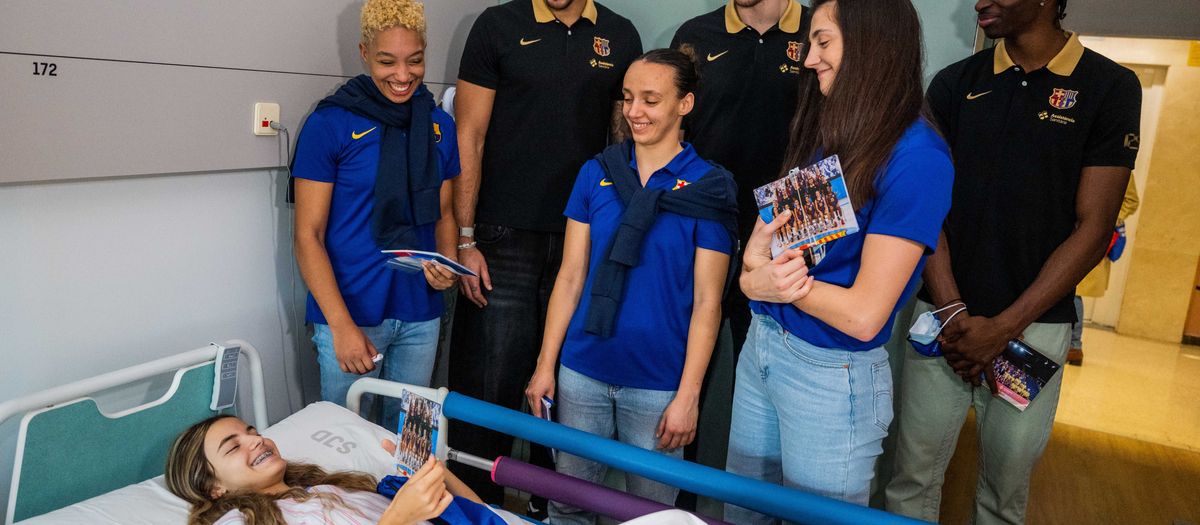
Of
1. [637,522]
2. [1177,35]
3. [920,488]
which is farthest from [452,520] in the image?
[1177,35]

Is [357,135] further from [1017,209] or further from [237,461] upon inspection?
[1017,209]

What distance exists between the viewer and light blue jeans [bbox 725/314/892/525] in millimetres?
1928

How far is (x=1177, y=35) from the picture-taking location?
10.1ft

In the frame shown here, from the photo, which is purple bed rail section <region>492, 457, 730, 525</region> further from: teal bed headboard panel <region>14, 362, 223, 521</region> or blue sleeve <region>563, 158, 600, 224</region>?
teal bed headboard panel <region>14, 362, 223, 521</region>

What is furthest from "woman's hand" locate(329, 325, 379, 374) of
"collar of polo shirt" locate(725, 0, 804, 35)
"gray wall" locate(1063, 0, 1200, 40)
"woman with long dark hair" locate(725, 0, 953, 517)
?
"gray wall" locate(1063, 0, 1200, 40)

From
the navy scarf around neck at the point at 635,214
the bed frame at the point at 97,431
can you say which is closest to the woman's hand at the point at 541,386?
the navy scarf around neck at the point at 635,214

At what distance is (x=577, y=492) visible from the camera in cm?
215

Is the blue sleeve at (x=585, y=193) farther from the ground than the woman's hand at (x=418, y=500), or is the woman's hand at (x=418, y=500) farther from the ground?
the blue sleeve at (x=585, y=193)

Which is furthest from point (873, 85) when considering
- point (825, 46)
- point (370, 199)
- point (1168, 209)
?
point (1168, 209)

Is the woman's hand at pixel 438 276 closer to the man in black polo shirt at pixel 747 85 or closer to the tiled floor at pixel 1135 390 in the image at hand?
the man in black polo shirt at pixel 747 85

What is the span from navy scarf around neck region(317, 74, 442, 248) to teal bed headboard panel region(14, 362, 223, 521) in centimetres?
68

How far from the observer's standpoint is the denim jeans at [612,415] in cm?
251

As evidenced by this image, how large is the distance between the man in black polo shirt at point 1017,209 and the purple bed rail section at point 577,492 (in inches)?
45.2

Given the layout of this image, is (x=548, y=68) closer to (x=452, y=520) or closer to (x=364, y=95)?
(x=364, y=95)
